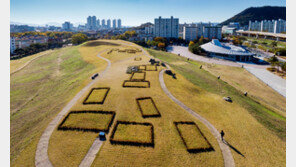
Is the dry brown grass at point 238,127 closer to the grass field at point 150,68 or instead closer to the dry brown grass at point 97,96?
the grass field at point 150,68

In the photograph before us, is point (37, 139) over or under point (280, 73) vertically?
under

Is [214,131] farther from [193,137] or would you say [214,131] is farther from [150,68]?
[150,68]

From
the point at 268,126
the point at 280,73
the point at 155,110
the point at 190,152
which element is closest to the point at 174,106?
the point at 155,110

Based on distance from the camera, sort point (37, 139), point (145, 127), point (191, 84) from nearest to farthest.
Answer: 1. point (37, 139)
2. point (145, 127)
3. point (191, 84)

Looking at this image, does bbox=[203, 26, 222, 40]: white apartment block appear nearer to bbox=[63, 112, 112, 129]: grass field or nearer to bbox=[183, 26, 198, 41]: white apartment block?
bbox=[183, 26, 198, 41]: white apartment block

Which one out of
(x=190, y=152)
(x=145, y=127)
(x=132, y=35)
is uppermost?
(x=132, y=35)

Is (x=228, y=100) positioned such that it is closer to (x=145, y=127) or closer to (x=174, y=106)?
(x=174, y=106)

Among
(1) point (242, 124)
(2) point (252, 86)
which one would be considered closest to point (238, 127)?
(1) point (242, 124)
